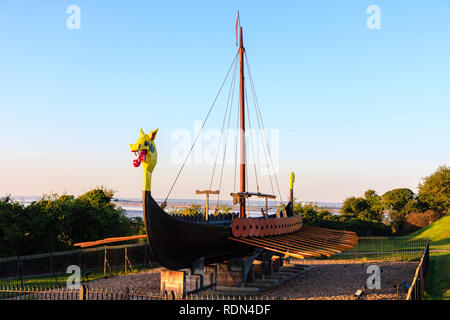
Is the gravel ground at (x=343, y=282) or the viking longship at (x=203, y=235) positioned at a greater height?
the viking longship at (x=203, y=235)

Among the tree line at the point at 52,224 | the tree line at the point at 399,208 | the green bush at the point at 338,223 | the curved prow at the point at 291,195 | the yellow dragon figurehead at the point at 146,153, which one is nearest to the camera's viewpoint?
the yellow dragon figurehead at the point at 146,153

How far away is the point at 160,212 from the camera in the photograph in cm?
1188

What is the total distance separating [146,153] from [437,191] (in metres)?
42.3

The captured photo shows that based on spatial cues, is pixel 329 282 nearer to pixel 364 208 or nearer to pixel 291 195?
pixel 291 195

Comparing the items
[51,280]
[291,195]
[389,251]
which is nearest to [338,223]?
[389,251]

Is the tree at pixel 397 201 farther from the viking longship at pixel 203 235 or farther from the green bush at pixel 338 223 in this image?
the viking longship at pixel 203 235

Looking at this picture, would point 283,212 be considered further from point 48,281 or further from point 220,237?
point 48,281

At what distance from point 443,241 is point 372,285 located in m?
18.3

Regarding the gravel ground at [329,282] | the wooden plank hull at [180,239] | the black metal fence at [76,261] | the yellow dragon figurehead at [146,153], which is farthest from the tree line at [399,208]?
the yellow dragon figurehead at [146,153]

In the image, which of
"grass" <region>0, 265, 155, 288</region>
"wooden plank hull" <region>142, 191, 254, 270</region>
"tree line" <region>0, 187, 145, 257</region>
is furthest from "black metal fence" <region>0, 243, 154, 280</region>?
"wooden plank hull" <region>142, 191, 254, 270</region>

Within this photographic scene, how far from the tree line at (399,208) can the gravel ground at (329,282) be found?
17.0 meters

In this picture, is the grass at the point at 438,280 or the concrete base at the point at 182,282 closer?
the grass at the point at 438,280

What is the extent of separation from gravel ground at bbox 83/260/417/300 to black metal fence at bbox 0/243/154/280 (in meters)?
2.02

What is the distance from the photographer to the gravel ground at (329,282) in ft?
46.1
